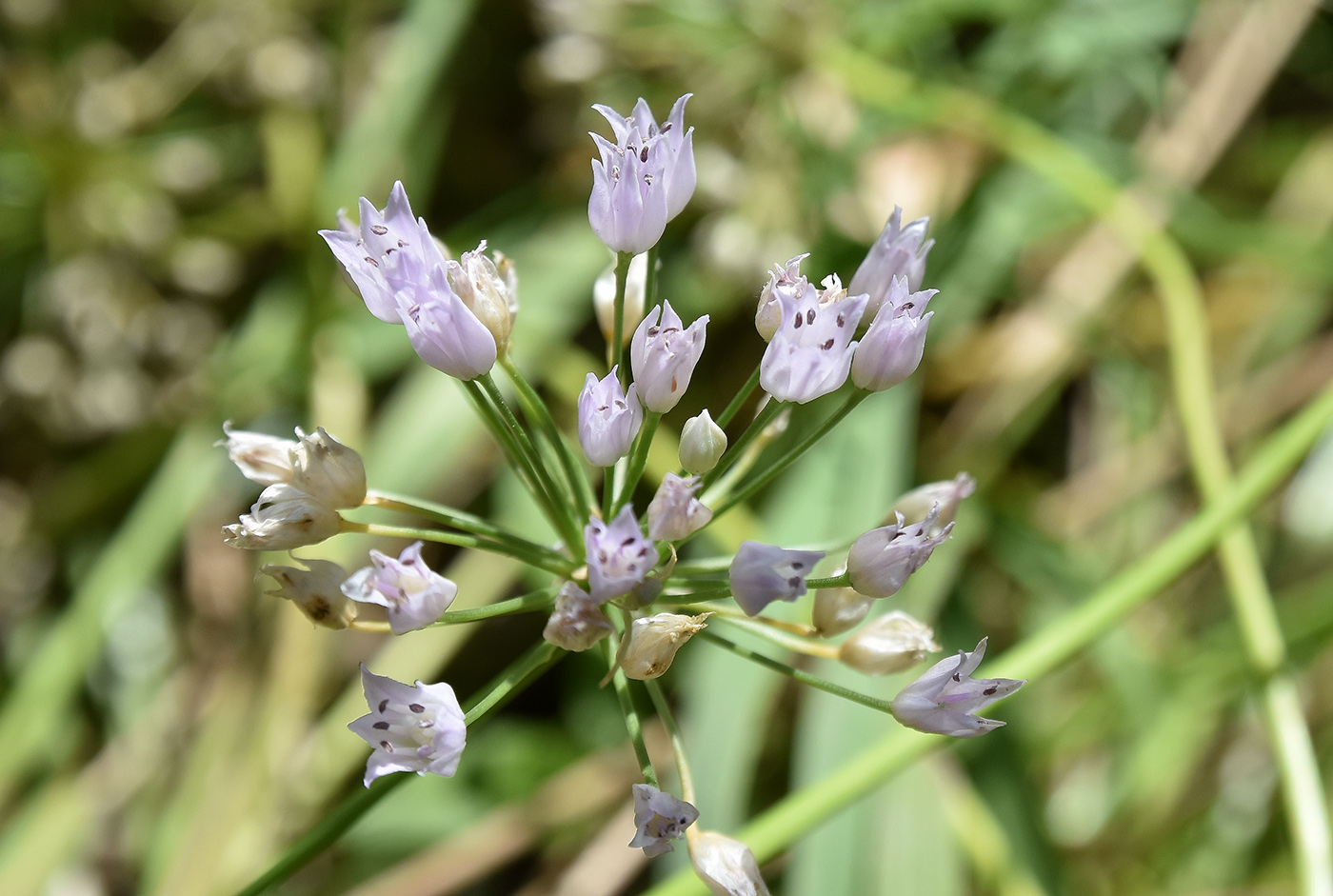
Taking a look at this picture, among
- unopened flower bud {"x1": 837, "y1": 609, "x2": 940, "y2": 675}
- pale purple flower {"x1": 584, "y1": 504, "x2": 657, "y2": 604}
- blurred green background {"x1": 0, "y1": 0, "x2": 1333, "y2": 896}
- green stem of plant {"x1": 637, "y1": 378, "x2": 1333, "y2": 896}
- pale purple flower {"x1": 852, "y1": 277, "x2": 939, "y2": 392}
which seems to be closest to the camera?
pale purple flower {"x1": 584, "y1": 504, "x2": 657, "y2": 604}

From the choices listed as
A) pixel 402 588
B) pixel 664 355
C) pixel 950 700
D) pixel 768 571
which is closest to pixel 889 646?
pixel 950 700

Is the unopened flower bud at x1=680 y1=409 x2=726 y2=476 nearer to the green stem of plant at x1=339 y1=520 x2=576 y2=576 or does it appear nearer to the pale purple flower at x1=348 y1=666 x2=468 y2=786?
the green stem of plant at x1=339 y1=520 x2=576 y2=576

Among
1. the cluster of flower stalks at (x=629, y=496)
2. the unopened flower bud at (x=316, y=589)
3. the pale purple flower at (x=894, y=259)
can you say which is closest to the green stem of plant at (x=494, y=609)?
the cluster of flower stalks at (x=629, y=496)

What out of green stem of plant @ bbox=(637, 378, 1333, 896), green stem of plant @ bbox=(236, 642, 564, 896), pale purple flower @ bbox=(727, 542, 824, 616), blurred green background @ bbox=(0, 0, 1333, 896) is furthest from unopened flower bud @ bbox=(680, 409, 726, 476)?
blurred green background @ bbox=(0, 0, 1333, 896)

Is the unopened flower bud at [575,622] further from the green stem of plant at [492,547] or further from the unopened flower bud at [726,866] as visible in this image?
the unopened flower bud at [726,866]

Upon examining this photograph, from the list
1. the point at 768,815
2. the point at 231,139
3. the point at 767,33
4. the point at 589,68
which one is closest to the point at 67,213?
the point at 231,139

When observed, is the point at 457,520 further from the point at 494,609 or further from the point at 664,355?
the point at 664,355

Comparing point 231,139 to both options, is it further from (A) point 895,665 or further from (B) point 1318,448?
(B) point 1318,448
